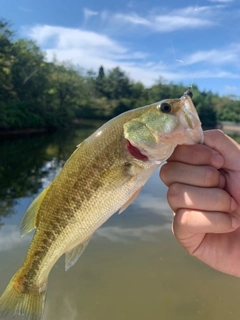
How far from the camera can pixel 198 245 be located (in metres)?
2.28

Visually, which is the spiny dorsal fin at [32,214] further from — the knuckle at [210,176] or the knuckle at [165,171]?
the knuckle at [210,176]

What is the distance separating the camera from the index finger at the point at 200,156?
1.85 m

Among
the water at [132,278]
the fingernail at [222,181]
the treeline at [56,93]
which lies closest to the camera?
the fingernail at [222,181]

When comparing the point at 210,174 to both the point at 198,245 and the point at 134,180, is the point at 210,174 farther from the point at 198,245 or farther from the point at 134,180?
the point at 198,245

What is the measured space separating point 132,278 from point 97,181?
5.40 metres

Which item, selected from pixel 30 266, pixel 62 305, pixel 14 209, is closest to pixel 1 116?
pixel 14 209

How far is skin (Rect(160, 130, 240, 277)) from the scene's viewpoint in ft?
6.01

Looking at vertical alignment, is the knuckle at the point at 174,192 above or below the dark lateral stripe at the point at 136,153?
below

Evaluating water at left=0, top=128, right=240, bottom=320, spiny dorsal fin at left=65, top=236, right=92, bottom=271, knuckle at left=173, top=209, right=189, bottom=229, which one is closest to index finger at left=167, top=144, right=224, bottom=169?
knuckle at left=173, top=209, right=189, bottom=229

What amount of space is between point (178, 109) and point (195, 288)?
5658 mm

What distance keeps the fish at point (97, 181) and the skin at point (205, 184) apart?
12cm

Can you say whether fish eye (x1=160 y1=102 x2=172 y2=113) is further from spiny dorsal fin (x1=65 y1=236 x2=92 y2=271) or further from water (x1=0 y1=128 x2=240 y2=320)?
water (x1=0 y1=128 x2=240 y2=320)

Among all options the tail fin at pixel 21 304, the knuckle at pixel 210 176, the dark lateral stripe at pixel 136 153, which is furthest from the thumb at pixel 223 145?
the tail fin at pixel 21 304

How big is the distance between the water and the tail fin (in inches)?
153
